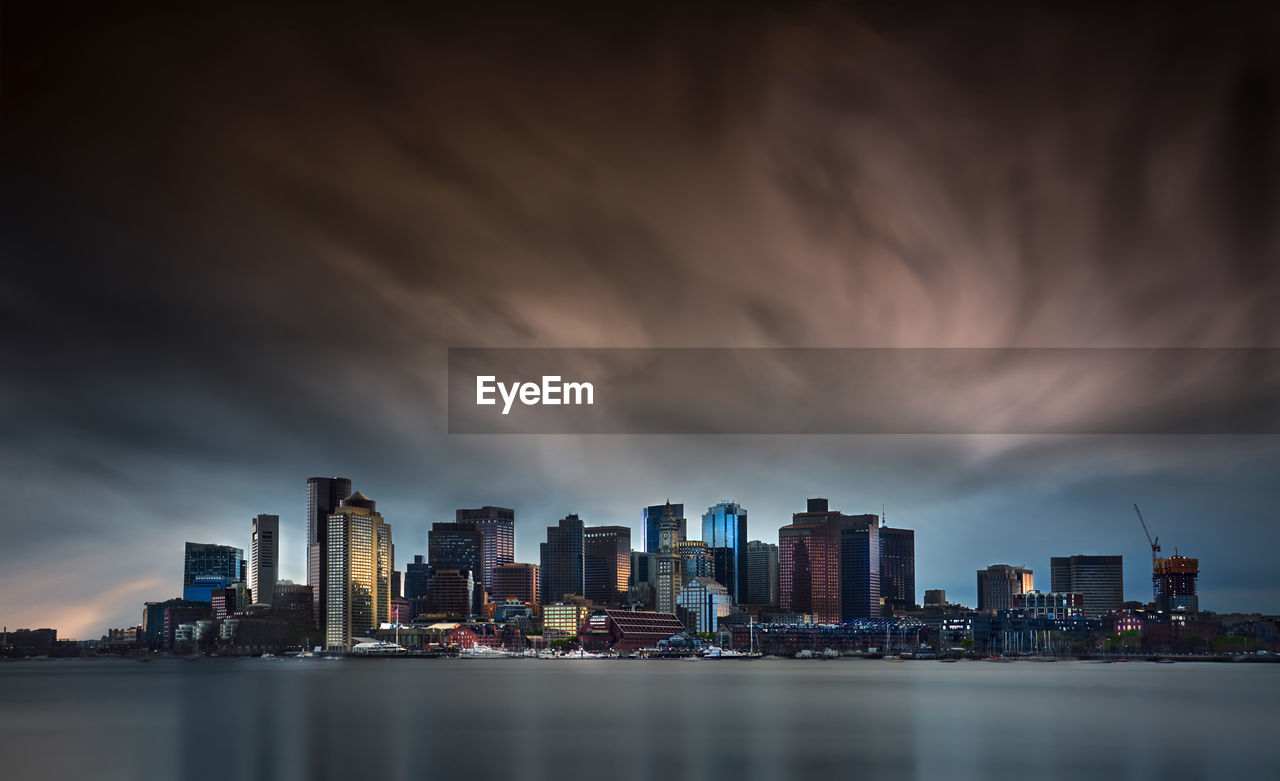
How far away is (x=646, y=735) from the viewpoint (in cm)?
2417

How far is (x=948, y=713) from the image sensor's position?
30.5 m

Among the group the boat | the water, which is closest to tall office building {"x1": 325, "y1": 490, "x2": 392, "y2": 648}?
the boat

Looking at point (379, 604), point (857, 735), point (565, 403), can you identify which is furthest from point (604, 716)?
point (379, 604)

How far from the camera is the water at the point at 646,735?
17672 mm

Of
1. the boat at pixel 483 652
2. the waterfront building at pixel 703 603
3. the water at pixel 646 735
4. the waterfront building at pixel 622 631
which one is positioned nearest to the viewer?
the water at pixel 646 735

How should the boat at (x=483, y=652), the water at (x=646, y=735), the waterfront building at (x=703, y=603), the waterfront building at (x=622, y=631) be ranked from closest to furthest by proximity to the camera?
the water at (x=646, y=735) → the waterfront building at (x=622, y=631) → the boat at (x=483, y=652) → the waterfront building at (x=703, y=603)

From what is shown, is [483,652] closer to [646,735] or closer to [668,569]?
[668,569]

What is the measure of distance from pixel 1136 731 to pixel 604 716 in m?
13.2

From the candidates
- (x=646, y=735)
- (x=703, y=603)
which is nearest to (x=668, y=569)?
(x=703, y=603)

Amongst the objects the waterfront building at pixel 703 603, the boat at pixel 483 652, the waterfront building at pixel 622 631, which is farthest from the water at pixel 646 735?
the waterfront building at pixel 703 603

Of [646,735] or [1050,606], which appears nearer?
[646,735]

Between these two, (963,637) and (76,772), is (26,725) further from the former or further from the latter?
(963,637)

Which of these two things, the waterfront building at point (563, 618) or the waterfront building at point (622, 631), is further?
the waterfront building at point (563, 618)

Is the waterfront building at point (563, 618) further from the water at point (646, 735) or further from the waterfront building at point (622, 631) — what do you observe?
the water at point (646, 735)
